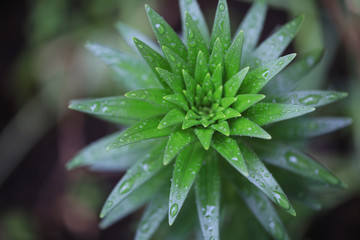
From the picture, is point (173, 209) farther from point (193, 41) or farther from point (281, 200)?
point (193, 41)

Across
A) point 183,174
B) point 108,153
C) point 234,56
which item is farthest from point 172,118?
point 108,153

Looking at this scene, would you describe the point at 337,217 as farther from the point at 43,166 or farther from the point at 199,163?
the point at 43,166

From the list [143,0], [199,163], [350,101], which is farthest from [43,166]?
[350,101]

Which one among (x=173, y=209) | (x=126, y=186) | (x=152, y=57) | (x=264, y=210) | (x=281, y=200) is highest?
(x=152, y=57)

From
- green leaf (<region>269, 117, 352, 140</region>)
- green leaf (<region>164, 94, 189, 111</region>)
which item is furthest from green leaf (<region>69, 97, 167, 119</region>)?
green leaf (<region>269, 117, 352, 140</region>)

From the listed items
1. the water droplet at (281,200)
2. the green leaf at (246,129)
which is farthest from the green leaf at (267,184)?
the green leaf at (246,129)

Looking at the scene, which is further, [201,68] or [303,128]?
[303,128]
